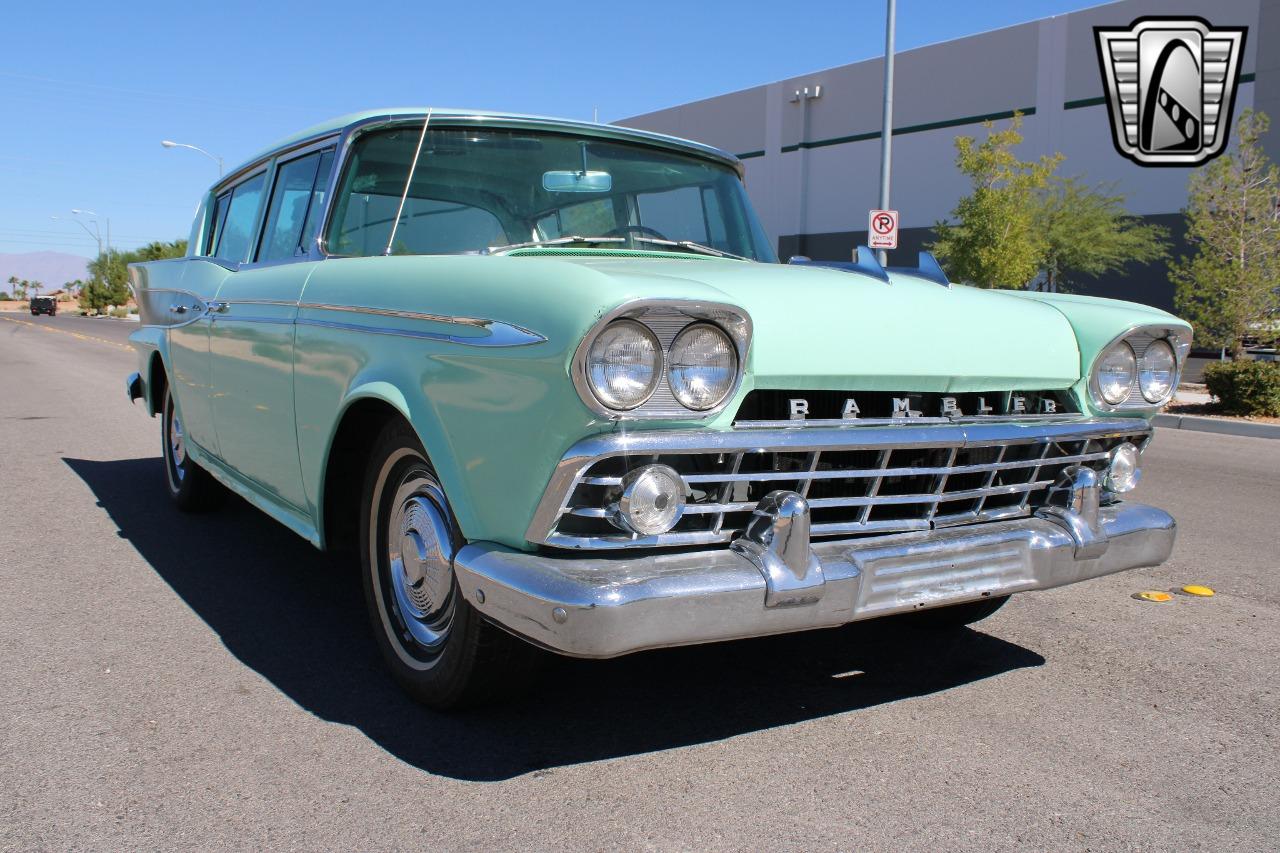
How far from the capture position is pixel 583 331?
2.20 metres

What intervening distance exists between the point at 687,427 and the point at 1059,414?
1.29 m

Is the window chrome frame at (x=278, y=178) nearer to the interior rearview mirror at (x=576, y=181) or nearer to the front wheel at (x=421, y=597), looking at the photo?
the interior rearview mirror at (x=576, y=181)

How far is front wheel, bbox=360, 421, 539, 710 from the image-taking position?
8.69 ft

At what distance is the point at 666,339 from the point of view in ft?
7.57

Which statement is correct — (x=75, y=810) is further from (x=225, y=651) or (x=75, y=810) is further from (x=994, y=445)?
(x=994, y=445)

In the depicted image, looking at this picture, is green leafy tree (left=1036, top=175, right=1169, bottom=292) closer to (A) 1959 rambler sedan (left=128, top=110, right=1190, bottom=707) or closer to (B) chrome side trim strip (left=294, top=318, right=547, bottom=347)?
(A) 1959 rambler sedan (left=128, top=110, right=1190, bottom=707)

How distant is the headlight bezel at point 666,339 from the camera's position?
2.20m

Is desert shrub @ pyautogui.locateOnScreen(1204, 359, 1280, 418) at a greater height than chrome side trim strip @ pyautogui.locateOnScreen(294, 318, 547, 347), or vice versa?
chrome side trim strip @ pyautogui.locateOnScreen(294, 318, 547, 347)

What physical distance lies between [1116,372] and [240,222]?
3.69 meters

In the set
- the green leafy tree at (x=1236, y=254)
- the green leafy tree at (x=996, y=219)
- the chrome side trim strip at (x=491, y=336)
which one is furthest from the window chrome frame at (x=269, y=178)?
the green leafy tree at (x=996, y=219)

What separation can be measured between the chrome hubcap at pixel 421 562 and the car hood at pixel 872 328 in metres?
0.76

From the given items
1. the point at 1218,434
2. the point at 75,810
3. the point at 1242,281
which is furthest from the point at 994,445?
the point at 1242,281

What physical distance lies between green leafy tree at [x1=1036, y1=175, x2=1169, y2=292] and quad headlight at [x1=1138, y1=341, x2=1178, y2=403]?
845 inches

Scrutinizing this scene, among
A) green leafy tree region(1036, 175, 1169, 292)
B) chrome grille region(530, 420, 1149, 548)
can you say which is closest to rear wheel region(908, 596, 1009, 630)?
chrome grille region(530, 420, 1149, 548)
